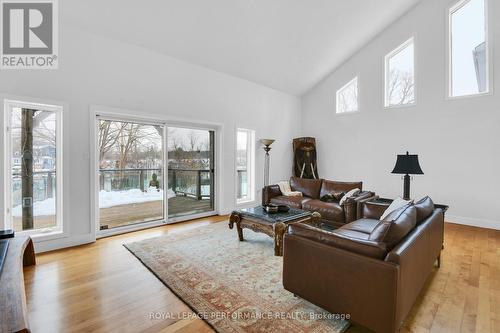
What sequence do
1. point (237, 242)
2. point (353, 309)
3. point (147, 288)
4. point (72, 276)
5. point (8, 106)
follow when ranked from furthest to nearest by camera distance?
point (237, 242) → point (8, 106) → point (72, 276) → point (147, 288) → point (353, 309)

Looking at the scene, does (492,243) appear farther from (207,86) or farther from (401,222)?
(207,86)

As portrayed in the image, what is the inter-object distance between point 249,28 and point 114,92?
2.48 meters

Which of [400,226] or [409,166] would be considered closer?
[400,226]

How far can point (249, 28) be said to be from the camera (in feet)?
13.5

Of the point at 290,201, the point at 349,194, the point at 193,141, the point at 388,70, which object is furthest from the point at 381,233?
the point at 388,70

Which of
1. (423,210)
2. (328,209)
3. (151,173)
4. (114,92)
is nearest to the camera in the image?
(423,210)

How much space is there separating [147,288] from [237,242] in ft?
4.69

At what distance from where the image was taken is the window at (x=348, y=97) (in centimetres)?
593

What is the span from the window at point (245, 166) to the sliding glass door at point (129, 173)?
1.93 m

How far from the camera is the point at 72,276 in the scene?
250 centimetres

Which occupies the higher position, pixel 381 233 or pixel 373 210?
pixel 381 233

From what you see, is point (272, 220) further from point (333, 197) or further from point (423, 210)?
point (333, 197)

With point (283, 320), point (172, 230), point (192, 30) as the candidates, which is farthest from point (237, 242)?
point (192, 30)

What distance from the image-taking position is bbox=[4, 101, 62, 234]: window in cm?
305
